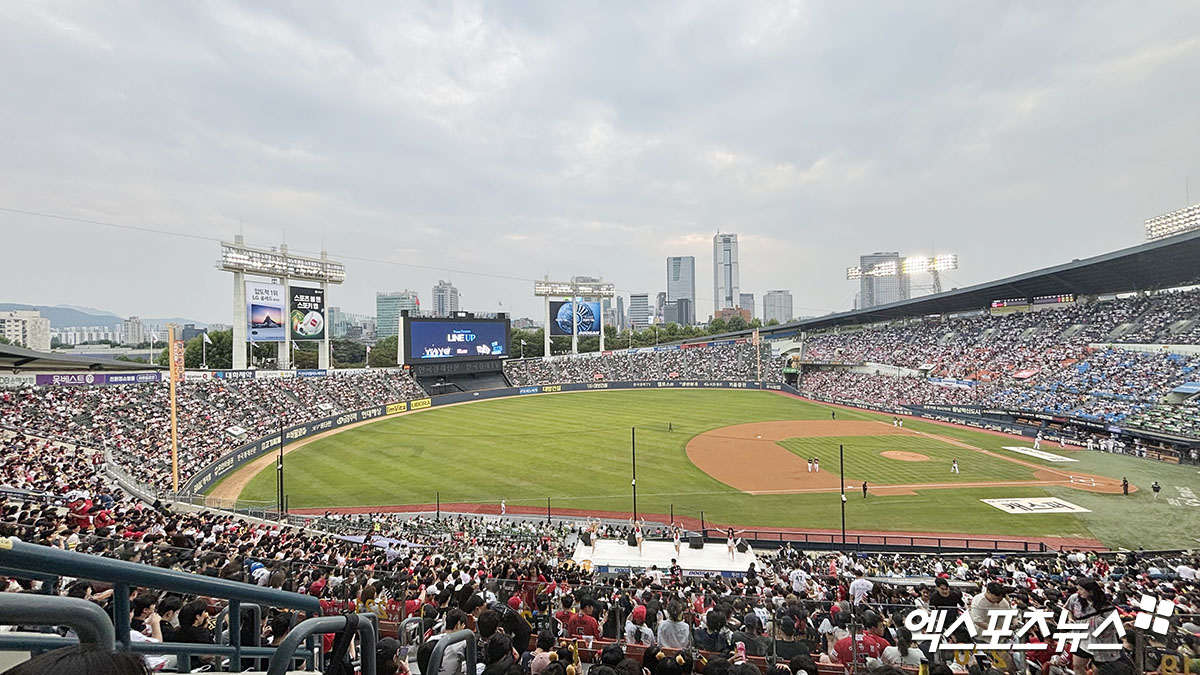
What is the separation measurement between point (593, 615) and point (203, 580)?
7.66 metres

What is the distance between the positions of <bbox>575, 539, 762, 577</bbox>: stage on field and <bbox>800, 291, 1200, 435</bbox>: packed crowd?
35.8 m

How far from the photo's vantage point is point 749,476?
33656mm

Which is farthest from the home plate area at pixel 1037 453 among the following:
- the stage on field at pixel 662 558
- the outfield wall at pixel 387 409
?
the outfield wall at pixel 387 409

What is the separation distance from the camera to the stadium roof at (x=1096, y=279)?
156 feet

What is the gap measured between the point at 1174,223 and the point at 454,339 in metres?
86.3

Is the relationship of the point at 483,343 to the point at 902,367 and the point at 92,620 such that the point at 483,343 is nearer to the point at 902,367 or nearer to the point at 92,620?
the point at 902,367

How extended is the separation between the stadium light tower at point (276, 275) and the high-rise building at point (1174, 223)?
91.8 meters

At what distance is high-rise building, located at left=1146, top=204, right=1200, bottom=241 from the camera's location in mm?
59812

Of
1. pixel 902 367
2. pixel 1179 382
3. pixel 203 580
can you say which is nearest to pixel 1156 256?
pixel 1179 382

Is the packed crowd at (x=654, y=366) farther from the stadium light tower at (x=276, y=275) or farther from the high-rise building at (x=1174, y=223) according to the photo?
the high-rise building at (x=1174, y=223)

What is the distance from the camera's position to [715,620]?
8930 millimetres

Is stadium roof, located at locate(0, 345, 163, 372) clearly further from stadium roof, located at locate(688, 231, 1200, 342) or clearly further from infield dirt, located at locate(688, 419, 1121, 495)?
stadium roof, located at locate(688, 231, 1200, 342)

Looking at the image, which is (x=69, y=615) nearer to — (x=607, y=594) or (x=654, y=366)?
(x=607, y=594)
